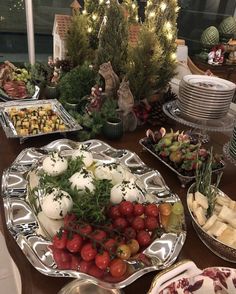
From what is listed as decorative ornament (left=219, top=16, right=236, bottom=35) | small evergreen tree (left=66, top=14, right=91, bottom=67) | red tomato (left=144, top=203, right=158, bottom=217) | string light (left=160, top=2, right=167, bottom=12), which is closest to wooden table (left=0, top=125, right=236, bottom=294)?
red tomato (left=144, top=203, right=158, bottom=217)

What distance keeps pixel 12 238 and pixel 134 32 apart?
145 centimetres

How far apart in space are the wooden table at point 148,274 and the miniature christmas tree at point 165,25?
371mm

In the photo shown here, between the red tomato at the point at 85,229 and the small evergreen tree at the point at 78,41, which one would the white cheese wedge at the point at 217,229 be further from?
the small evergreen tree at the point at 78,41

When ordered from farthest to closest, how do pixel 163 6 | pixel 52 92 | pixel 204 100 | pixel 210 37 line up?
pixel 210 37, pixel 52 92, pixel 163 6, pixel 204 100

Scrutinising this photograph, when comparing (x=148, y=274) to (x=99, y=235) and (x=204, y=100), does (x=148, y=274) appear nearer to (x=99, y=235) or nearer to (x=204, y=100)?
(x=99, y=235)

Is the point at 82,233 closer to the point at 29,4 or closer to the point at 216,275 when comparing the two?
the point at 216,275

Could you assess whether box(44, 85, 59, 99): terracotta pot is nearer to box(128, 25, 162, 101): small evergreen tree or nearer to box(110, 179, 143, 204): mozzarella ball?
box(128, 25, 162, 101): small evergreen tree

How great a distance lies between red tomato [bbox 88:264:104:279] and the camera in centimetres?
63

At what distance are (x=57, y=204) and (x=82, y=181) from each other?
0.34 feet

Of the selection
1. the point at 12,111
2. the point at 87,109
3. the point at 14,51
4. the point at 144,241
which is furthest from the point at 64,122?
the point at 14,51

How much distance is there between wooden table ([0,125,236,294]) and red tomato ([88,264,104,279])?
0.07 meters

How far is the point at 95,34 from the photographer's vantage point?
69.5 inches

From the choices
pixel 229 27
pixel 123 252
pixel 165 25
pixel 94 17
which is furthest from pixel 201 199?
pixel 229 27

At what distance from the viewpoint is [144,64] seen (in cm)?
127
